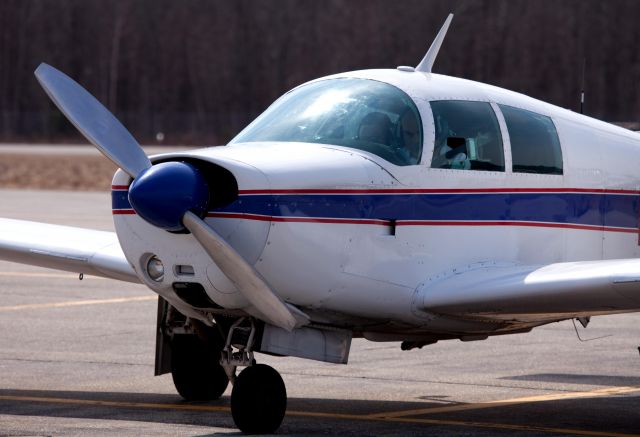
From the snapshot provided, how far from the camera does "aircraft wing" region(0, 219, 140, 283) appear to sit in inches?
425

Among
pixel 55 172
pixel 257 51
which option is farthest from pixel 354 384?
pixel 257 51

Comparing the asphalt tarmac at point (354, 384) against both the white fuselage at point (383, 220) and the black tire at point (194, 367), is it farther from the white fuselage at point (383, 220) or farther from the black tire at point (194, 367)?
the white fuselage at point (383, 220)

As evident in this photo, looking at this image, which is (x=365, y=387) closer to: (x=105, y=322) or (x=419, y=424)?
(x=419, y=424)

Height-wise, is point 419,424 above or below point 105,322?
above

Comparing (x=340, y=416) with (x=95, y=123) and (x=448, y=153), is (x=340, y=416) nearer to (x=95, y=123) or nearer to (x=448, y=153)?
(x=448, y=153)

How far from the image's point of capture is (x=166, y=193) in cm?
813

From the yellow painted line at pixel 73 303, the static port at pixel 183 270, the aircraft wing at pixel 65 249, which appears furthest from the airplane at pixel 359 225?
the yellow painted line at pixel 73 303

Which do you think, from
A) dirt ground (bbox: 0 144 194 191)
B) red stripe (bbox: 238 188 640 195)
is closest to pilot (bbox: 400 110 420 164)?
red stripe (bbox: 238 188 640 195)

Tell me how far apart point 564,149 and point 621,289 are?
6.53 ft

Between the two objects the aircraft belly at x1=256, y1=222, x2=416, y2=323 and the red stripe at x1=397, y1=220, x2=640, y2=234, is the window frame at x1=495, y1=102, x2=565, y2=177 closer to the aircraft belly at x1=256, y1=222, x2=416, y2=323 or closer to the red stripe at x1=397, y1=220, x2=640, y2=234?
the red stripe at x1=397, y1=220, x2=640, y2=234

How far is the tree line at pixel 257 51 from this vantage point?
89688 mm

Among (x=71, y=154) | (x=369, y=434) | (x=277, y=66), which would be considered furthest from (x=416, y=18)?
(x=369, y=434)

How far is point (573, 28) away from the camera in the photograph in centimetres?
9069

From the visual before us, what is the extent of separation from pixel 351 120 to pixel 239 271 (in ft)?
Answer: 5.06
